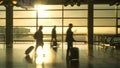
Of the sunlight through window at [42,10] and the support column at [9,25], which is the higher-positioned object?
the sunlight through window at [42,10]

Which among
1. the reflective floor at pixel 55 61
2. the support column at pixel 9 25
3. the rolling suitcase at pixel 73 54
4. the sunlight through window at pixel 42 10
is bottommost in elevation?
the reflective floor at pixel 55 61

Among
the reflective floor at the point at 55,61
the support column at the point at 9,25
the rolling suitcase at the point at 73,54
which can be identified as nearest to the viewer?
the reflective floor at the point at 55,61

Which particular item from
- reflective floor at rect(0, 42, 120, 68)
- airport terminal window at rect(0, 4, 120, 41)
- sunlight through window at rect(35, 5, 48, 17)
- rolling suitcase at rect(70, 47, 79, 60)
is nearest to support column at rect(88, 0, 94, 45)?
airport terminal window at rect(0, 4, 120, 41)

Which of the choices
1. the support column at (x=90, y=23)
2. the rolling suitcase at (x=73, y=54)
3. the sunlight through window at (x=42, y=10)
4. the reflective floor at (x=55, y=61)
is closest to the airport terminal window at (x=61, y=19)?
the sunlight through window at (x=42, y=10)

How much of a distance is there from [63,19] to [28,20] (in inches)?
141

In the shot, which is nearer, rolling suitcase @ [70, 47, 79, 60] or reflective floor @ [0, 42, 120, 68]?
reflective floor @ [0, 42, 120, 68]

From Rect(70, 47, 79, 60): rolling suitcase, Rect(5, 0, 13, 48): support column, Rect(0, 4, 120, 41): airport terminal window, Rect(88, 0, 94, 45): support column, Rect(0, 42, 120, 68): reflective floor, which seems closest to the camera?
Rect(0, 42, 120, 68): reflective floor

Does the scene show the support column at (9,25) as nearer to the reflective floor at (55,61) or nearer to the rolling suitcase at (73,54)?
the reflective floor at (55,61)

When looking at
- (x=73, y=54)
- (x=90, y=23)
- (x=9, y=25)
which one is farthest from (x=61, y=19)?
(x=73, y=54)

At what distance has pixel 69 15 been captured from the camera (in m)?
39.2

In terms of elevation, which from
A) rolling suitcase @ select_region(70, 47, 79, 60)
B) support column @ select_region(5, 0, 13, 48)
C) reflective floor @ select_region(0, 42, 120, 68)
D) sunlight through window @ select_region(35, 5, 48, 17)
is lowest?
reflective floor @ select_region(0, 42, 120, 68)

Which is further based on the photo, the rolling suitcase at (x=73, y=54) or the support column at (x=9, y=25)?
A: the support column at (x=9, y=25)

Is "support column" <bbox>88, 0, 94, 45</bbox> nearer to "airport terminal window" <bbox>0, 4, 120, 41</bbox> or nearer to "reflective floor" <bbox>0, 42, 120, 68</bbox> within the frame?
"airport terminal window" <bbox>0, 4, 120, 41</bbox>

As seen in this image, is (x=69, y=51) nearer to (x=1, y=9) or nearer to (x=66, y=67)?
(x=66, y=67)
